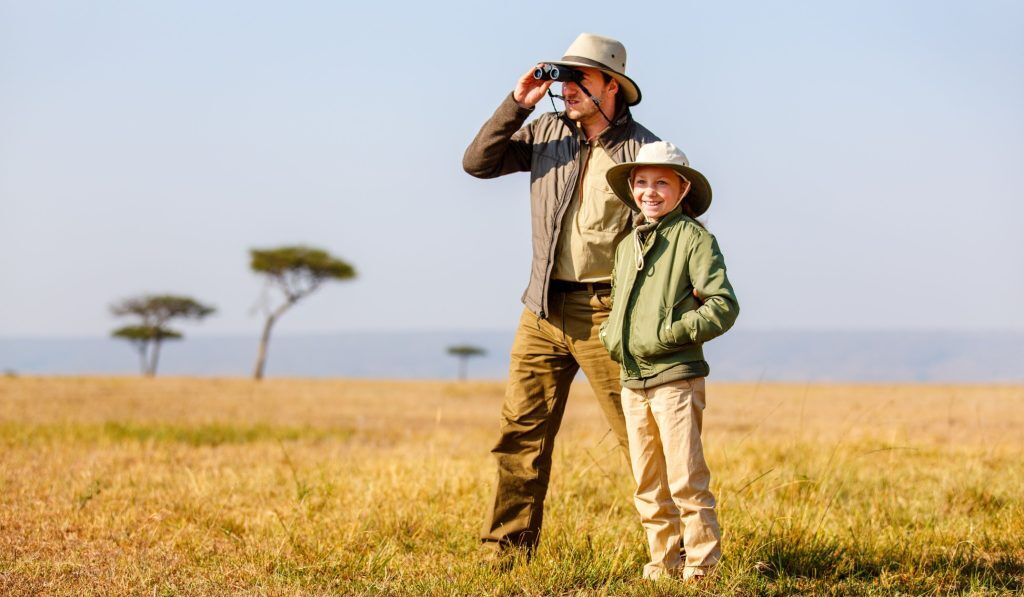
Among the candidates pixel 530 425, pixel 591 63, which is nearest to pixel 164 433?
pixel 530 425

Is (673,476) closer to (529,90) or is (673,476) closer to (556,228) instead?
(556,228)

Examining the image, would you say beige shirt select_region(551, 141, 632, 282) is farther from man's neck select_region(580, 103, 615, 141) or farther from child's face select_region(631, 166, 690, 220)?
child's face select_region(631, 166, 690, 220)

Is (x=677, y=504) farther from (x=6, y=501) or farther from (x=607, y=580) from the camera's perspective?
(x=6, y=501)

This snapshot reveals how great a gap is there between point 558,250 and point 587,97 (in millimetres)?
712

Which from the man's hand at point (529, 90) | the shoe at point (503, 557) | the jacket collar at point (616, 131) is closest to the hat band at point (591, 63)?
the man's hand at point (529, 90)

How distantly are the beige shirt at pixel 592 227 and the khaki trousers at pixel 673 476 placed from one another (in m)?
0.63

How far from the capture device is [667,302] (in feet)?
12.9

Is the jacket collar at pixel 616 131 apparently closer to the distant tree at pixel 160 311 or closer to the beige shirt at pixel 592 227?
the beige shirt at pixel 592 227

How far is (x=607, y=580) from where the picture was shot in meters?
4.18

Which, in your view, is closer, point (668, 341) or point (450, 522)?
point (668, 341)

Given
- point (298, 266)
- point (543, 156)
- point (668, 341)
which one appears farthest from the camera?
point (298, 266)

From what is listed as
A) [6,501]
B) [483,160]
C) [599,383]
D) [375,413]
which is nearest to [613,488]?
[599,383]

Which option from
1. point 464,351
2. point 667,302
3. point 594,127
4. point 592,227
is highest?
point 464,351

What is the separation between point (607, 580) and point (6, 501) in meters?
4.09
